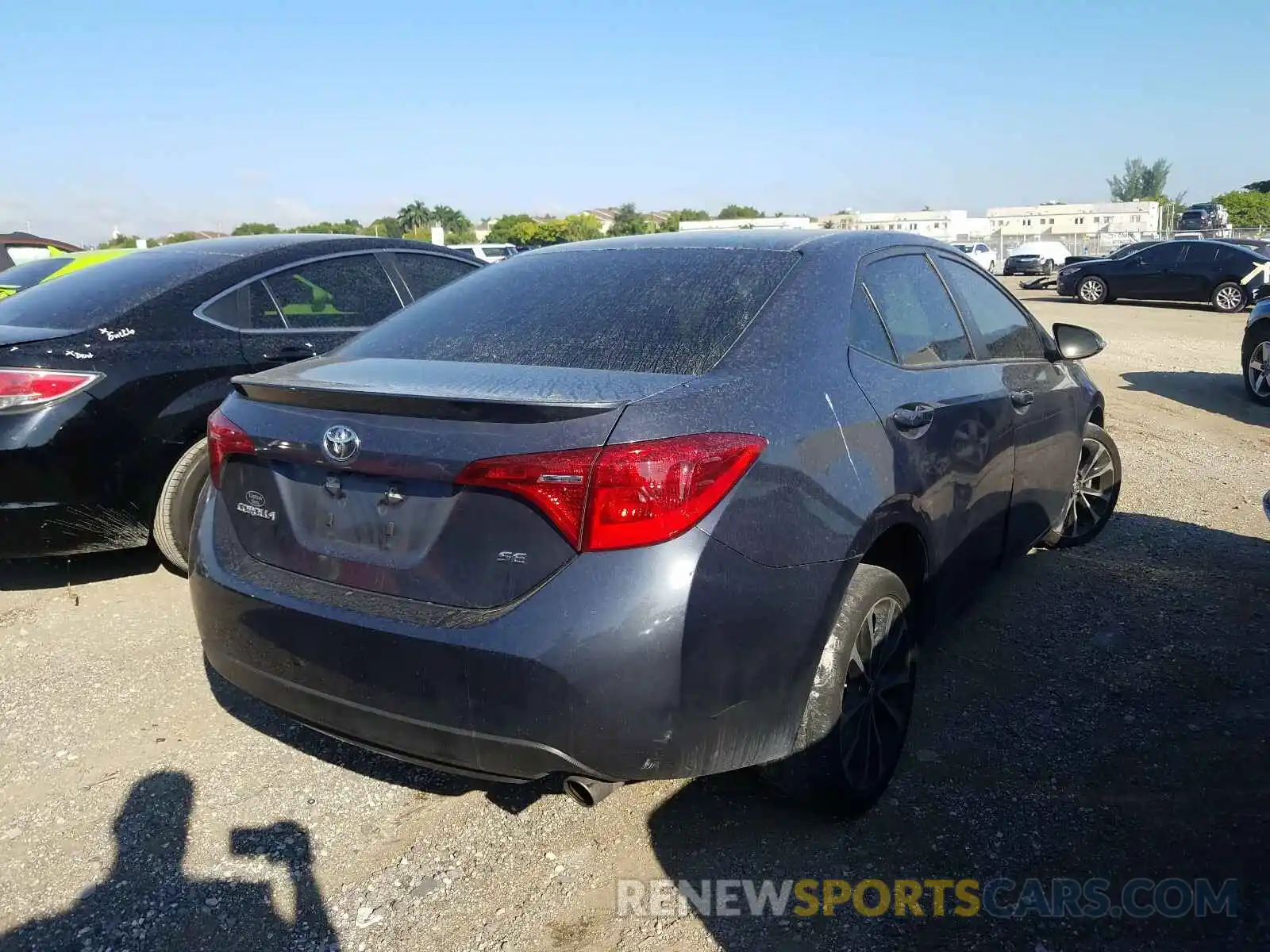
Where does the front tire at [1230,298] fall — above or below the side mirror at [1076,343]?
below

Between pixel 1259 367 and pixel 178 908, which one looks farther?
pixel 1259 367

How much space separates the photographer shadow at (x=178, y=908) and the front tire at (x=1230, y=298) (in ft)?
69.8

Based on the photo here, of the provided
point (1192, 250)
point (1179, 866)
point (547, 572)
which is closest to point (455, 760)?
point (547, 572)

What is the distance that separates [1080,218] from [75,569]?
76403 mm

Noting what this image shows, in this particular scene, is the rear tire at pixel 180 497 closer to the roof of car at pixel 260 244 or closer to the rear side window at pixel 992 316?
the roof of car at pixel 260 244

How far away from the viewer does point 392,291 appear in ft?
18.4

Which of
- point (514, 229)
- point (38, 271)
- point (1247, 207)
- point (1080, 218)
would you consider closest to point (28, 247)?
point (38, 271)

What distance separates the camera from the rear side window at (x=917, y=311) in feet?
10.2

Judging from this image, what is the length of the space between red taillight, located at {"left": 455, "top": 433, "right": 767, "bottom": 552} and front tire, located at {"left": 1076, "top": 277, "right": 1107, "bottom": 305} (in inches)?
893

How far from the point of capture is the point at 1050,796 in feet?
9.59

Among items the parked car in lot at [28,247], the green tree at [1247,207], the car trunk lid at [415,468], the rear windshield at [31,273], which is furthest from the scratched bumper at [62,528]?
the green tree at [1247,207]

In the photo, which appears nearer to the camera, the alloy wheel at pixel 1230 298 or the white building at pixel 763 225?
the white building at pixel 763 225

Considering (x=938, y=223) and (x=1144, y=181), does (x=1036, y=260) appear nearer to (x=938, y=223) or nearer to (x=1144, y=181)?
(x=938, y=223)

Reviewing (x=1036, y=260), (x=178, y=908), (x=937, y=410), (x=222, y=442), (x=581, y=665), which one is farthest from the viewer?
(x=1036, y=260)
